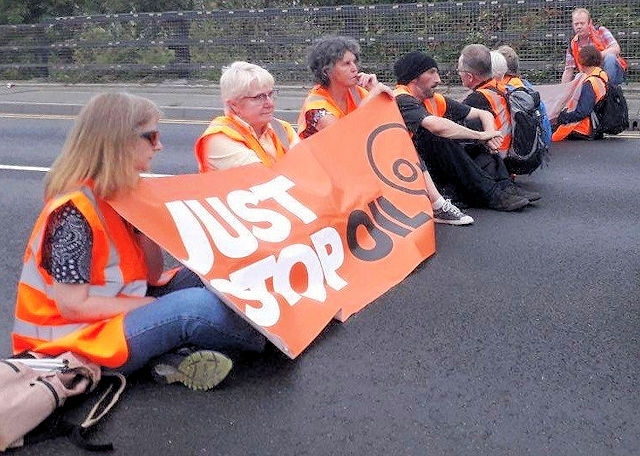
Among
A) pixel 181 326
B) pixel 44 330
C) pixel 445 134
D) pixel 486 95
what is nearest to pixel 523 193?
pixel 486 95

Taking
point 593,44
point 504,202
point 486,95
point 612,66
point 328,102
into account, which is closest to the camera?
point 328,102

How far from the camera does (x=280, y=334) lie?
146 inches

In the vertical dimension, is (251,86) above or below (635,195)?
above

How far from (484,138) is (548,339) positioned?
238cm

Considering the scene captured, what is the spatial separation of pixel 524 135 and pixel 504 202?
0.64 meters

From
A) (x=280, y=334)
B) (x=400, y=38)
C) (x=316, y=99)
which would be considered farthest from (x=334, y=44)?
(x=400, y=38)

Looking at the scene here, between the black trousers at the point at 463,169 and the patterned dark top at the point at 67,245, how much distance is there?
3.29 meters

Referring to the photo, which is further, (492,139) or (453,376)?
(492,139)

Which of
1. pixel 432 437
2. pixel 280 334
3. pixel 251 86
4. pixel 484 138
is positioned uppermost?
pixel 251 86

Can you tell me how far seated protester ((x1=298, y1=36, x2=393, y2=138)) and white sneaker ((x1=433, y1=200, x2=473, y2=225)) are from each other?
888 millimetres

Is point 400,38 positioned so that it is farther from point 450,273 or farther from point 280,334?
point 280,334

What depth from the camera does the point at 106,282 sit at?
3.49m

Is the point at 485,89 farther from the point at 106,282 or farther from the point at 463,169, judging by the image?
the point at 106,282

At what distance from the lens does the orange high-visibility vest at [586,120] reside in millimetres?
8852
